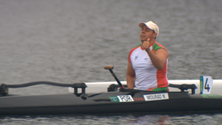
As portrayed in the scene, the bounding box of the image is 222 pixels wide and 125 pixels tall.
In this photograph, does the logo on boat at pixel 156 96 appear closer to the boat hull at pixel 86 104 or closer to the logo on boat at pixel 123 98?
the boat hull at pixel 86 104

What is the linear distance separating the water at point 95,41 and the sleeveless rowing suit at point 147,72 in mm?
472

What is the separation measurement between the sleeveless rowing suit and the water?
1.55 feet

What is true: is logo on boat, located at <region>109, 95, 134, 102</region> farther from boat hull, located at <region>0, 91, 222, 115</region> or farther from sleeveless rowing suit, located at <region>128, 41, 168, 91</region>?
sleeveless rowing suit, located at <region>128, 41, 168, 91</region>

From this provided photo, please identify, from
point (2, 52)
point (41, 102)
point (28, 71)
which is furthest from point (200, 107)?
point (2, 52)

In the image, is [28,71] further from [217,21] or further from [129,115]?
[217,21]

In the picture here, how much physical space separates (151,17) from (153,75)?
29.1 m

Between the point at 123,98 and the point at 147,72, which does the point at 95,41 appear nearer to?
the point at 123,98

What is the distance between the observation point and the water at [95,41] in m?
11.4

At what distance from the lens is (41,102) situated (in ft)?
18.5

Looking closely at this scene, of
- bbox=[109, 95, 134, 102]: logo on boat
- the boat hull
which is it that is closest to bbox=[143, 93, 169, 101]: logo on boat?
the boat hull

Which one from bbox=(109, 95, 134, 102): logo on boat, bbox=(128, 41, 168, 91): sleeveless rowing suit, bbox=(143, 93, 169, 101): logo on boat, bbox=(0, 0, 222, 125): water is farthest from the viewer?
bbox=(0, 0, 222, 125): water

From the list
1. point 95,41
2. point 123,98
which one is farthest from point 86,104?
point 95,41

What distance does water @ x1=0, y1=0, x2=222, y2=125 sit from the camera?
11410mm

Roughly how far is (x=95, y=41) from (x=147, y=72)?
2040 cm
